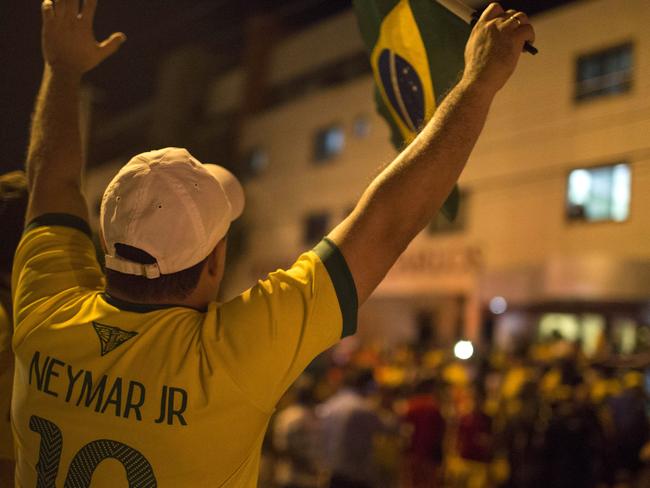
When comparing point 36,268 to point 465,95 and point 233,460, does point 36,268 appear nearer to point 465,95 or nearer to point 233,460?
point 233,460

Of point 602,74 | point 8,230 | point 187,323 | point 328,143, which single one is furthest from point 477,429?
point 328,143

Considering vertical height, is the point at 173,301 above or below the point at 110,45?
below

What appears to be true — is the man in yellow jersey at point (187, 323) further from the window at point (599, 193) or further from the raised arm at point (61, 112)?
the window at point (599, 193)

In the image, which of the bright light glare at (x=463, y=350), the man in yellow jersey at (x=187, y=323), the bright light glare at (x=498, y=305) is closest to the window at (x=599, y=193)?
the bright light glare at (x=498, y=305)

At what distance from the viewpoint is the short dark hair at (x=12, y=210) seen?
2119 mm

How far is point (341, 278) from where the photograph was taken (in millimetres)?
1377

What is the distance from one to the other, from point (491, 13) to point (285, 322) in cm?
76

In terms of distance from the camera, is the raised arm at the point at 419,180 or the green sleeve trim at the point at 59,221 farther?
the green sleeve trim at the point at 59,221

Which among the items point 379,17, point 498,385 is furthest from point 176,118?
point 379,17

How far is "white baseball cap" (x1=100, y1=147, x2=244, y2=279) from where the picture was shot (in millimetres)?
1399

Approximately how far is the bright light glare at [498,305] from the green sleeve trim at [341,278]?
14.7 meters

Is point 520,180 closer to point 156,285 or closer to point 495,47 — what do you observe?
point 495,47

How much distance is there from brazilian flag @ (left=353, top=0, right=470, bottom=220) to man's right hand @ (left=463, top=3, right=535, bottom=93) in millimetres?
624

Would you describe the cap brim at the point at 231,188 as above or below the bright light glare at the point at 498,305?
above
